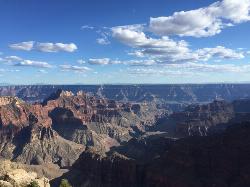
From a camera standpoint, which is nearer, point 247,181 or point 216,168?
point 247,181

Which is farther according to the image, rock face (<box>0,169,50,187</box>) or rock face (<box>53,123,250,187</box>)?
rock face (<box>53,123,250,187</box>)

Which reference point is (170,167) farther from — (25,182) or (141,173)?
(25,182)

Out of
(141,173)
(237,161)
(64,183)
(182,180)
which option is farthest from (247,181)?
(64,183)

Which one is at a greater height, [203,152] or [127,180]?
[203,152]

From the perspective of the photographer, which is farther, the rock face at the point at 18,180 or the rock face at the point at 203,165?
the rock face at the point at 203,165

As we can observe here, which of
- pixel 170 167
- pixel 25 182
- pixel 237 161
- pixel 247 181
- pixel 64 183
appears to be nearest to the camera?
pixel 64 183

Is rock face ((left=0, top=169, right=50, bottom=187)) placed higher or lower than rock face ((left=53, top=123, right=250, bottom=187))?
higher

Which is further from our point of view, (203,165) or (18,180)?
(203,165)

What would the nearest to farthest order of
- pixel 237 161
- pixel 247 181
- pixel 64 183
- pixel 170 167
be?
1. pixel 64 183
2. pixel 247 181
3. pixel 237 161
4. pixel 170 167

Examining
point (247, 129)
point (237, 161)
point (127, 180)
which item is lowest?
point (127, 180)

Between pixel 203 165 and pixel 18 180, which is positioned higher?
pixel 18 180

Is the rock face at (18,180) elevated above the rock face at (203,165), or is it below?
above
